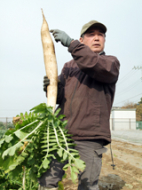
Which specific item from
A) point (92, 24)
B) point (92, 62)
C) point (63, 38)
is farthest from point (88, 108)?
point (92, 24)

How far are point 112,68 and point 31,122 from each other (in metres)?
0.94

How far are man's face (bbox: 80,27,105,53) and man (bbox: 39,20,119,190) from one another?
0.31 metres

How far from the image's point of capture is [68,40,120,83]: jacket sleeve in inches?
66.4

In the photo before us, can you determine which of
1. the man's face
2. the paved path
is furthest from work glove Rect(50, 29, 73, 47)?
the paved path

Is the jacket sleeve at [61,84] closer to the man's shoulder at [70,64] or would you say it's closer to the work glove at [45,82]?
the man's shoulder at [70,64]

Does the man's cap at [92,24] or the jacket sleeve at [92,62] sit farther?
the man's cap at [92,24]

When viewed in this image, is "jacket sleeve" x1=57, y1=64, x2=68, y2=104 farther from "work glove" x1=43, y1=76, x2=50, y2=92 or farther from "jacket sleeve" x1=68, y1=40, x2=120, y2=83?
"jacket sleeve" x1=68, y1=40, x2=120, y2=83

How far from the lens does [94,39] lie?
211 cm

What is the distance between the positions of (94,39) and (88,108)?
0.84 metres

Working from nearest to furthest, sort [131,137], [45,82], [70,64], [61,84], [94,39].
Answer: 1. [45,82]
2. [94,39]
3. [61,84]
4. [70,64]
5. [131,137]

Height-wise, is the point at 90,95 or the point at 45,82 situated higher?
the point at 45,82

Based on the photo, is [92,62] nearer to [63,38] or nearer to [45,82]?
[63,38]

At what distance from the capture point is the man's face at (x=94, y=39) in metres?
2.11

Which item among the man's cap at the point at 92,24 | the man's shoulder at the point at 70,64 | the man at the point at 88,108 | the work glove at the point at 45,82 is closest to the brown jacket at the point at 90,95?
the man at the point at 88,108
